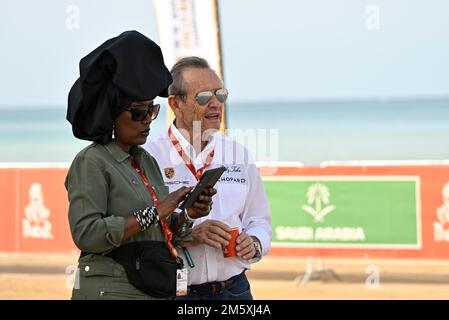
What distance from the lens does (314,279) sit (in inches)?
475

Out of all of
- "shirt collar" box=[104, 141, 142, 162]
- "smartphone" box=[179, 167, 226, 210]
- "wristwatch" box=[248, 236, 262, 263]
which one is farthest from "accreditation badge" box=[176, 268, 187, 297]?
"wristwatch" box=[248, 236, 262, 263]

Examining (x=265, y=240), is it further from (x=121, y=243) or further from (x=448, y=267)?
(x=448, y=267)

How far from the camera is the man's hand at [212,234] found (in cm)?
405

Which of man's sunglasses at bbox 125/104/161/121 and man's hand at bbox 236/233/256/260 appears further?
man's hand at bbox 236/233/256/260

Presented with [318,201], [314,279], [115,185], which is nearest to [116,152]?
[115,185]

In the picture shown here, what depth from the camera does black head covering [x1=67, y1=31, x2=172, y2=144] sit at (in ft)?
10.9

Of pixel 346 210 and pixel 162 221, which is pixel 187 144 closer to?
pixel 162 221

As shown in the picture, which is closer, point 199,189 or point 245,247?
point 199,189

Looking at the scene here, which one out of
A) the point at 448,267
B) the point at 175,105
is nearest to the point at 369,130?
the point at 448,267

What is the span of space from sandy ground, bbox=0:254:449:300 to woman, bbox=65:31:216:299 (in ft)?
24.5

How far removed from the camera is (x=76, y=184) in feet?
10.8

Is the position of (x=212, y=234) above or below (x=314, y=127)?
above

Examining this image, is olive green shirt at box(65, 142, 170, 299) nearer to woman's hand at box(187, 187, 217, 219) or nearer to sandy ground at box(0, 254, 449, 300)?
woman's hand at box(187, 187, 217, 219)

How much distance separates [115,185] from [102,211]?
0.12 m
